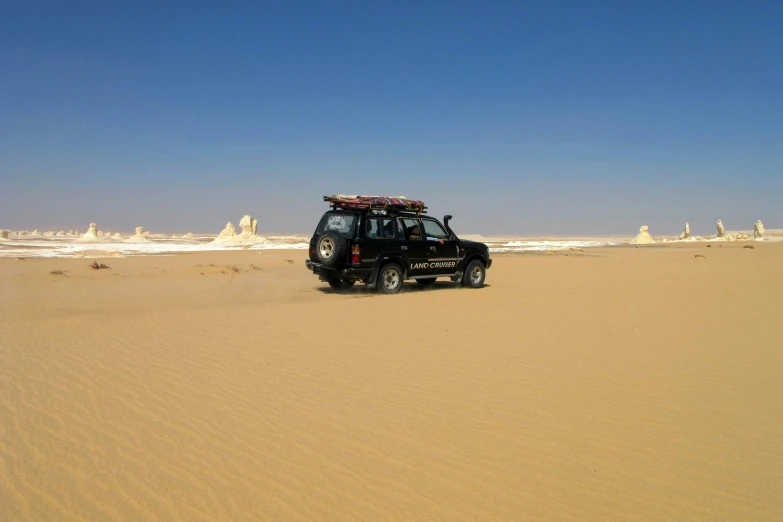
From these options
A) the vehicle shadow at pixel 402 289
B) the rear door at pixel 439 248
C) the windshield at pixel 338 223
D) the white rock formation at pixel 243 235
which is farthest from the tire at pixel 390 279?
the white rock formation at pixel 243 235

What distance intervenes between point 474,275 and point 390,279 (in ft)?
9.72

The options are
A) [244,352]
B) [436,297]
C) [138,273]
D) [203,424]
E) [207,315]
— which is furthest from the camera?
[138,273]

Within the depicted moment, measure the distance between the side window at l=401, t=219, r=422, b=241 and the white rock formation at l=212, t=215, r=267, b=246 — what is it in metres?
36.5

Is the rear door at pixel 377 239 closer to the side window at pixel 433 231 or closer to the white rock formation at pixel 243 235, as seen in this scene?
the side window at pixel 433 231

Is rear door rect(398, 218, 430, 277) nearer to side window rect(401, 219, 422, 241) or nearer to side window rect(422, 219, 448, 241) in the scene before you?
side window rect(401, 219, 422, 241)

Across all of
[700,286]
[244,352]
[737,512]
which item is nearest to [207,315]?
[244,352]

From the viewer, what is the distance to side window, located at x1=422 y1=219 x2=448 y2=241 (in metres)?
14.0

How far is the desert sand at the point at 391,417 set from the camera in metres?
3.29

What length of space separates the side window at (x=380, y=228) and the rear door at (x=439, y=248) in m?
1.13

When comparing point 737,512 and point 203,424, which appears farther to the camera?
point 203,424

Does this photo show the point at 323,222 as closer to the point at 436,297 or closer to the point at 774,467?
the point at 436,297

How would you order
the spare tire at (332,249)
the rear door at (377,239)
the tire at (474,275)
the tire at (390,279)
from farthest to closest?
the tire at (474,275), the tire at (390,279), the rear door at (377,239), the spare tire at (332,249)

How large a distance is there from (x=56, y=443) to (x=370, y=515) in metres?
2.71

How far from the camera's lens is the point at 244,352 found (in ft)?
23.0
